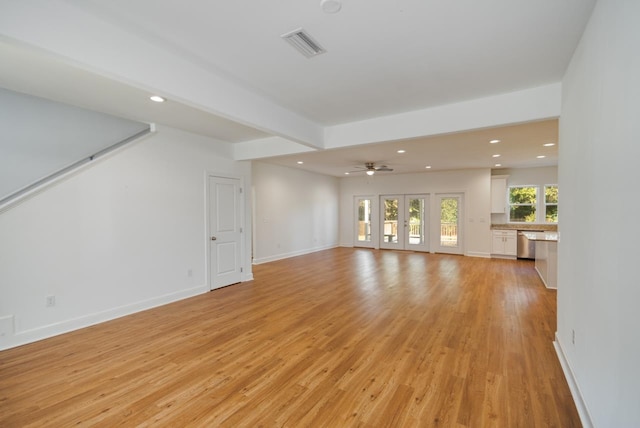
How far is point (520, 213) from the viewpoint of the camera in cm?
880

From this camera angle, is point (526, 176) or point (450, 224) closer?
point (526, 176)

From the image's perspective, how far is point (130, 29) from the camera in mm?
2115

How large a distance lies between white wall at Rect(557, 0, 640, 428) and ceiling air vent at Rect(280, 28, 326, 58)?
5.83ft

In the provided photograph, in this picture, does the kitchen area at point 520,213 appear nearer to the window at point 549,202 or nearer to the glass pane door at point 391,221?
the window at point 549,202

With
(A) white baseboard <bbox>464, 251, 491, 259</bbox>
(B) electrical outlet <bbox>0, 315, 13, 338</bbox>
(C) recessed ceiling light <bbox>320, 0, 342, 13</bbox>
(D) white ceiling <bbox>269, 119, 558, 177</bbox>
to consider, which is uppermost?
(C) recessed ceiling light <bbox>320, 0, 342, 13</bbox>

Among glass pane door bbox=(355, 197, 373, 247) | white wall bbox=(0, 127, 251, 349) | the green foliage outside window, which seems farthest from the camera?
glass pane door bbox=(355, 197, 373, 247)

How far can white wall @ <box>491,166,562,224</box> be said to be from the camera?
8.36m

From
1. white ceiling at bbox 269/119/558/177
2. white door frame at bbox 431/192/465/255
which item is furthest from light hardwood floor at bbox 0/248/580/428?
white door frame at bbox 431/192/465/255

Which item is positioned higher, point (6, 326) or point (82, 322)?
point (6, 326)

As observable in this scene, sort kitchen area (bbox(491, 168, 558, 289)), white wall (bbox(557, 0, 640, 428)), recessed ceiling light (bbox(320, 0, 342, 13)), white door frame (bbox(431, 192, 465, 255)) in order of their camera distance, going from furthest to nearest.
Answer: white door frame (bbox(431, 192, 465, 255)) → kitchen area (bbox(491, 168, 558, 289)) → recessed ceiling light (bbox(320, 0, 342, 13)) → white wall (bbox(557, 0, 640, 428))

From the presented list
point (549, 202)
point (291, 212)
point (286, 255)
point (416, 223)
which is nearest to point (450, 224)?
point (416, 223)

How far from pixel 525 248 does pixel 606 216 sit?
7.81 m

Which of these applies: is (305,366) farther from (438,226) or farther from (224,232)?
(438,226)

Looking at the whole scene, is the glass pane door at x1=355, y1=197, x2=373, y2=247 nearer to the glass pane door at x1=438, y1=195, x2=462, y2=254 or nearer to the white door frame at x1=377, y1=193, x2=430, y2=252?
the white door frame at x1=377, y1=193, x2=430, y2=252
